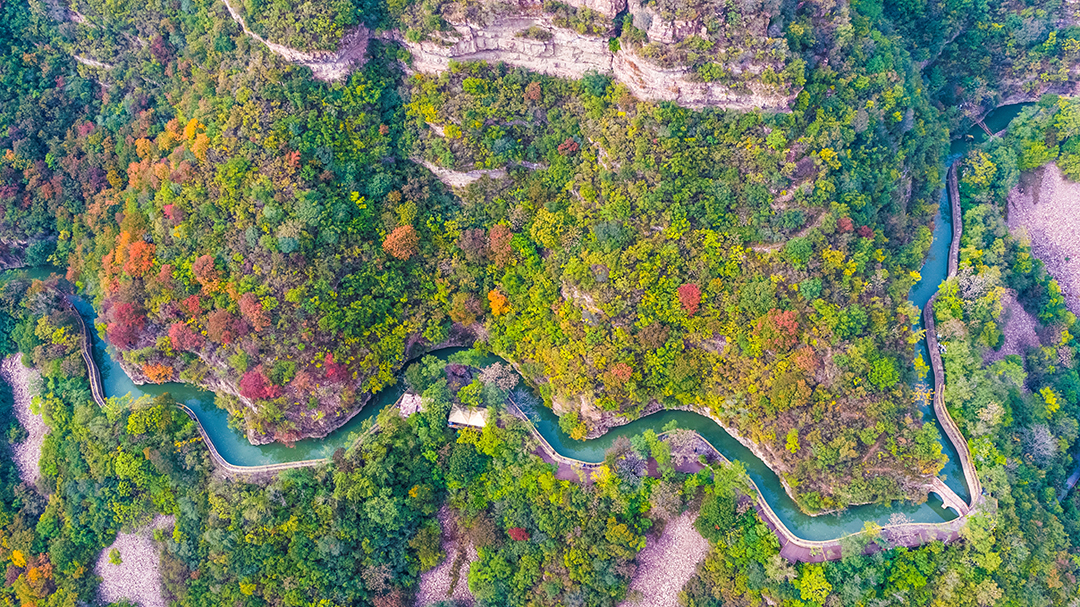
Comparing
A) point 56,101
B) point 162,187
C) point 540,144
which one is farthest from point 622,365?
point 56,101

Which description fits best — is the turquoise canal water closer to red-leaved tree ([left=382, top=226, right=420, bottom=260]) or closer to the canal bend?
the canal bend

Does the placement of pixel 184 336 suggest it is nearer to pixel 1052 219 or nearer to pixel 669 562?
pixel 669 562

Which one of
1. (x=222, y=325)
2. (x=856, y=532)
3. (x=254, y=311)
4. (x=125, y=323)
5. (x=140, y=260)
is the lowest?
(x=125, y=323)

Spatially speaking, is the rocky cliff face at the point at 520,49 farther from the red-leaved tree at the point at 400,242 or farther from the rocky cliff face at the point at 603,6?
the red-leaved tree at the point at 400,242

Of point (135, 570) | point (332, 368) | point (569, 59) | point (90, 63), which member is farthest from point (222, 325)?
point (569, 59)

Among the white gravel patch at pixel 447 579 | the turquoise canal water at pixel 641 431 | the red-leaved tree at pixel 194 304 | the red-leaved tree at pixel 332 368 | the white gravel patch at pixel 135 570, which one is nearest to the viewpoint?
the turquoise canal water at pixel 641 431

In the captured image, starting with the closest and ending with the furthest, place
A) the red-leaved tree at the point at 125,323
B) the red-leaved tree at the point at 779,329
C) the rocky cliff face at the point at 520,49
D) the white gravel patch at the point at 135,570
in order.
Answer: the red-leaved tree at the point at 779,329, the rocky cliff face at the point at 520,49, the white gravel patch at the point at 135,570, the red-leaved tree at the point at 125,323

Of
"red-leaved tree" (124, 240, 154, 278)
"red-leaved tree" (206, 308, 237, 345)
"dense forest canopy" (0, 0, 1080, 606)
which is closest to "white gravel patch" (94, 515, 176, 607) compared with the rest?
"dense forest canopy" (0, 0, 1080, 606)

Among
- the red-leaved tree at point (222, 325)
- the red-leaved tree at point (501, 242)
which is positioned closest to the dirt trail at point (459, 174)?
the red-leaved tree at point (501, 242)
